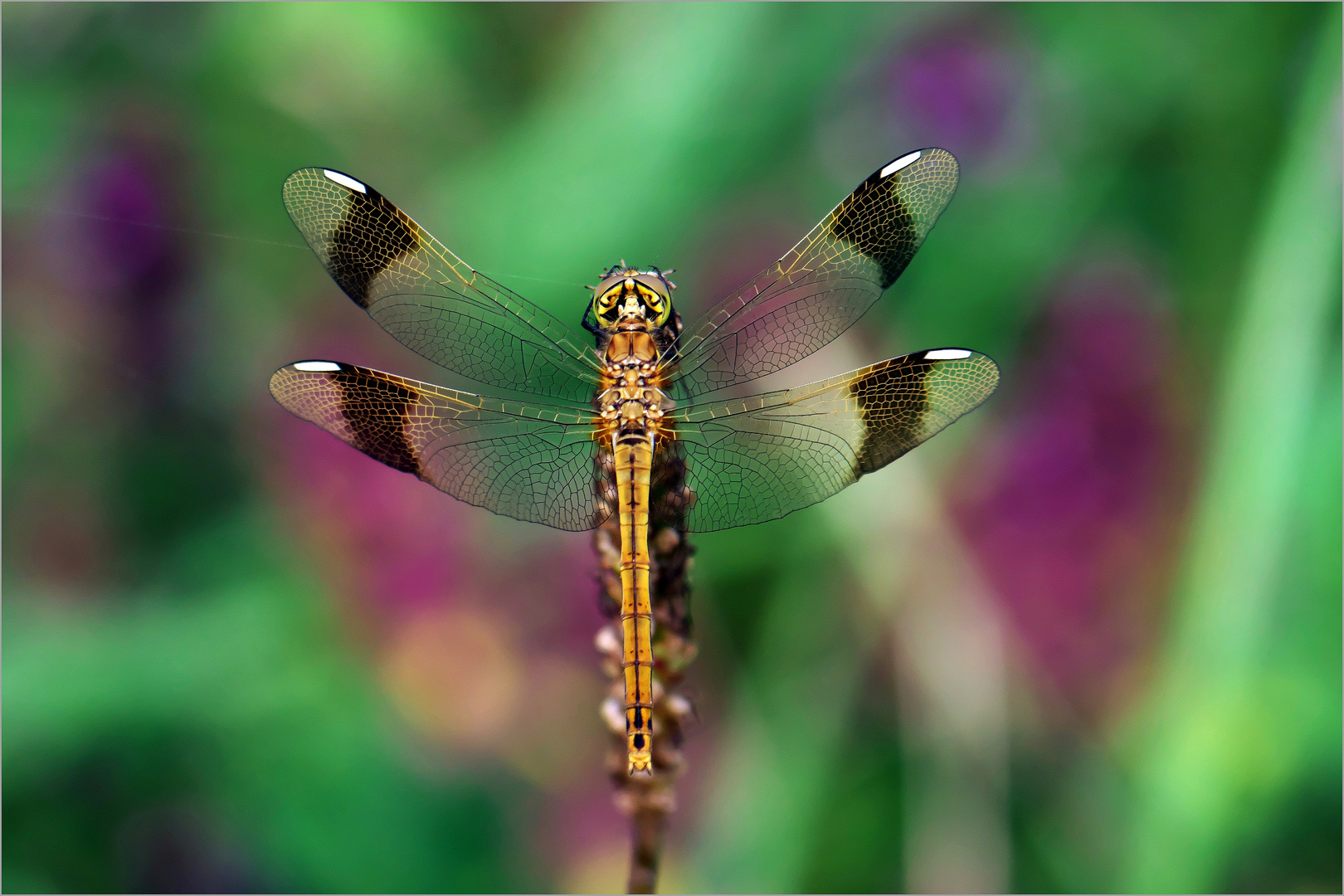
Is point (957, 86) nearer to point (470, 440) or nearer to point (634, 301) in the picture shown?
point (634, 301)

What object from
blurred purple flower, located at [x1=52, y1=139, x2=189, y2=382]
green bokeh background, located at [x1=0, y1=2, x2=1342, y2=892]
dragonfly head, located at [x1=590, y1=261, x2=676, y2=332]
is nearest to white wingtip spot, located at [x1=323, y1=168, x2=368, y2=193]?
dragonfly head, located at [x1=590, y1=261, x2=676, y2=332]

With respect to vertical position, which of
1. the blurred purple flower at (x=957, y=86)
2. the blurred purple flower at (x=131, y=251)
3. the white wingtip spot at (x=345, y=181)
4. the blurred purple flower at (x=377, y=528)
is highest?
the blurred purple flower at (x=957, y=86)

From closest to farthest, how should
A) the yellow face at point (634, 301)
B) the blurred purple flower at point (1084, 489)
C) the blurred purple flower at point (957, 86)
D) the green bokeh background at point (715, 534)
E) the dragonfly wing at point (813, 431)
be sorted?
the dragonfly wing at point (813, 431) → the yellow face at point (634, 301) → the green bokeh background at point (715, 534) → the blurred purple flower at point (1084, 489) → the blurred purple flower at point (957, 86)

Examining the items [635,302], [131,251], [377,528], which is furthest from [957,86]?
[131,251]

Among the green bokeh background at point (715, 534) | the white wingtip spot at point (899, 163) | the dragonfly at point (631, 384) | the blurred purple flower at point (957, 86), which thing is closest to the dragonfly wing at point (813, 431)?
the dragonfly at point (631, 384)

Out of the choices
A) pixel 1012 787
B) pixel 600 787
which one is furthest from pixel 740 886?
pixel 1012 787

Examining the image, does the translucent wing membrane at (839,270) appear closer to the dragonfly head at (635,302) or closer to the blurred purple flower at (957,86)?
the dragonfly head at (635,302)
